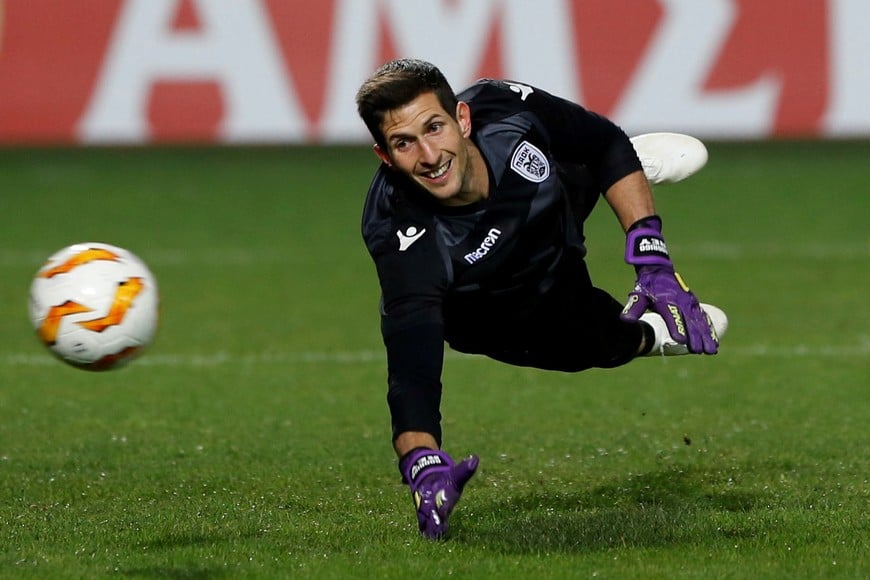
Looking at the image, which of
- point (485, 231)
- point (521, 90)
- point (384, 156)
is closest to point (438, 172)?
point (384, 156)

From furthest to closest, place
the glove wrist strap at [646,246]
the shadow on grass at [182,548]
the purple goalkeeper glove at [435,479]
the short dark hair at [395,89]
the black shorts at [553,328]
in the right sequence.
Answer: the black shorts at [553,328] → the glove wrist strap at [646,246] → the short dark hair at [395,89] → the shadow on grass at [182,548] → the purple goalkeeper glove at [435,479]

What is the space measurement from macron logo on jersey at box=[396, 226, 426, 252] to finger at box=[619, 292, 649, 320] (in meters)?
0.81

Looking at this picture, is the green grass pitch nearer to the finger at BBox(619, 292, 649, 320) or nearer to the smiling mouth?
the finger at BBox(619, 292, 649, 320)

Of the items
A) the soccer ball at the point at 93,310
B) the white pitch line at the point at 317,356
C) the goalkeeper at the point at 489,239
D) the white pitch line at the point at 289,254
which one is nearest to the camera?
the goalkeeper at the point at 489,239

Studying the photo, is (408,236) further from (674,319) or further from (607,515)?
(607,515)

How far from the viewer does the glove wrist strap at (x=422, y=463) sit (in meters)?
5.47

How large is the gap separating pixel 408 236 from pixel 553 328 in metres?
1.16

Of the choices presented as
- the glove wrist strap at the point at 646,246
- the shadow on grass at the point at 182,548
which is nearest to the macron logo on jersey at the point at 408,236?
the glove wrist strap at the point at 646,246

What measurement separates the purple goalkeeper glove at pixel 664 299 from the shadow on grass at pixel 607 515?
769 mm

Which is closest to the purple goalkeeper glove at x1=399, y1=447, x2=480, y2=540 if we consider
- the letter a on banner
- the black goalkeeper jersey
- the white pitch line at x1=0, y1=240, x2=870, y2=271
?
the black goalkeeper jersey

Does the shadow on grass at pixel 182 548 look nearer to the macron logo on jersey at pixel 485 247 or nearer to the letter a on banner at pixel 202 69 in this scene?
the macron logo on jersey at pixel 485 247

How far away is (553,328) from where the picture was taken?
6.76 meters

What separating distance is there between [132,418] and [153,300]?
2.77m

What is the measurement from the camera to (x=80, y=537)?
6191 millimetres
